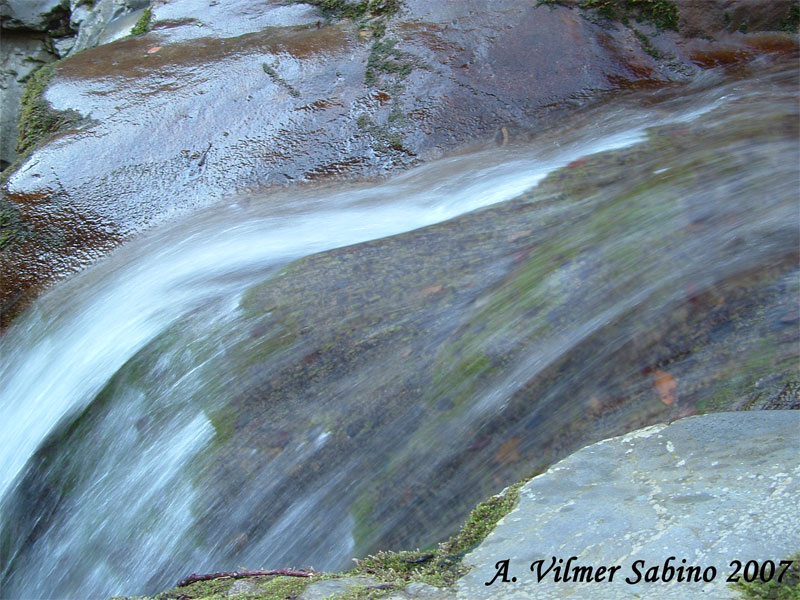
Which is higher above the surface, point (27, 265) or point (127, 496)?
point (27, 265)

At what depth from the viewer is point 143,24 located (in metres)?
4.47

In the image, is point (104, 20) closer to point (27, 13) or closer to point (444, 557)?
point (27, 13)

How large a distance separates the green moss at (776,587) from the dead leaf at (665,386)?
920mm

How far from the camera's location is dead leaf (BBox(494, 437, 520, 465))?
2.34 meters

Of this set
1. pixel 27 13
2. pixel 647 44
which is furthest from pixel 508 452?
pixel 27 13

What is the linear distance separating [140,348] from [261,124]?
1394 mm

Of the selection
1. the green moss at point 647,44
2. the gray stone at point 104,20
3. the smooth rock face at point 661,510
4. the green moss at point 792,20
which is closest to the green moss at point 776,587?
the smooth rock face at point 661,510

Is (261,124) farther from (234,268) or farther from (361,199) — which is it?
(234,268)

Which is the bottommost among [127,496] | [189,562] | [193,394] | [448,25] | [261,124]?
[189,562]

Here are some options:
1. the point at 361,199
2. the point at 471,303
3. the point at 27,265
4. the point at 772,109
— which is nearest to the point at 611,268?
the point at 471,303

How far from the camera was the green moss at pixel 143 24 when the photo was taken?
172 inches

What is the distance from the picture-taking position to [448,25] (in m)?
3.90

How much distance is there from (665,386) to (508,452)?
2.08 ft

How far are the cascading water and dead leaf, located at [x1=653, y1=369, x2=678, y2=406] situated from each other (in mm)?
12
